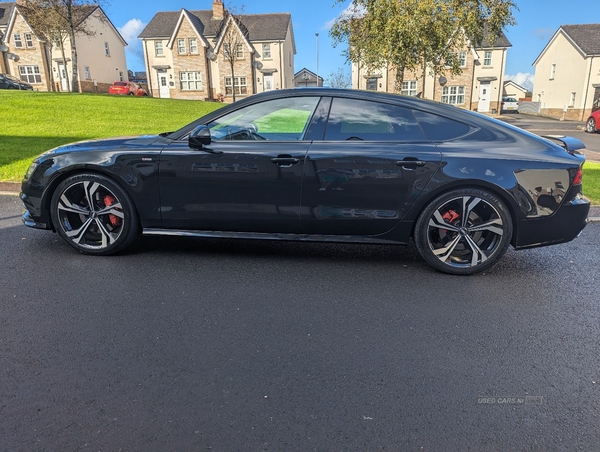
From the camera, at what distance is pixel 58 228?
4180 millimetres

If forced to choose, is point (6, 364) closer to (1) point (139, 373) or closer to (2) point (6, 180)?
(1) point (139, 373)

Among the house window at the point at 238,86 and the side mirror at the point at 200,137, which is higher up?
the house window at the point at 238,86

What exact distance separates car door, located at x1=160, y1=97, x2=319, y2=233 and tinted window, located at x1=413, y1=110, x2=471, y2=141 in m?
0.93

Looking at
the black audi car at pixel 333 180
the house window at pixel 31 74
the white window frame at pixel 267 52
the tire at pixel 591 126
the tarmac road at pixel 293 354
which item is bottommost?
the tarmac road at pixel 293 354

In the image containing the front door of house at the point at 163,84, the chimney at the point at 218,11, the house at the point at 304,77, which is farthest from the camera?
the house at the point at 304,77

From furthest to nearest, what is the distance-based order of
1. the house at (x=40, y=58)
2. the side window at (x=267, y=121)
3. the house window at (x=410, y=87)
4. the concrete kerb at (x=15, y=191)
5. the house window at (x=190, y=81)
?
the house window at (x=190, y=81), the house at (x=40, y=58), the house window at (x=410, y=87), the concrete kerb at (x=15, y=191), the side window at (x=267, y=121)

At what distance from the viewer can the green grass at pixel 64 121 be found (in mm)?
9773

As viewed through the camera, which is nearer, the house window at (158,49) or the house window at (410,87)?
the house window at (410,87)

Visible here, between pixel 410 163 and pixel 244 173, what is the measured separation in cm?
138

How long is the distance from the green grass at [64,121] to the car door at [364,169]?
20.0 feet

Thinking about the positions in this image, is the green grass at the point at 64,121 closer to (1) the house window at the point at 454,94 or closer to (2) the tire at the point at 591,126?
(2) the tire at the point at 591,126

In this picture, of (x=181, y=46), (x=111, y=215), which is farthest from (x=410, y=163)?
(x=181, y=46)

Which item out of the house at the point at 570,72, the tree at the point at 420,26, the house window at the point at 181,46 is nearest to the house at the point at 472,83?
the house at the point at 570,72

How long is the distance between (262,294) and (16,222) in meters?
3.51
